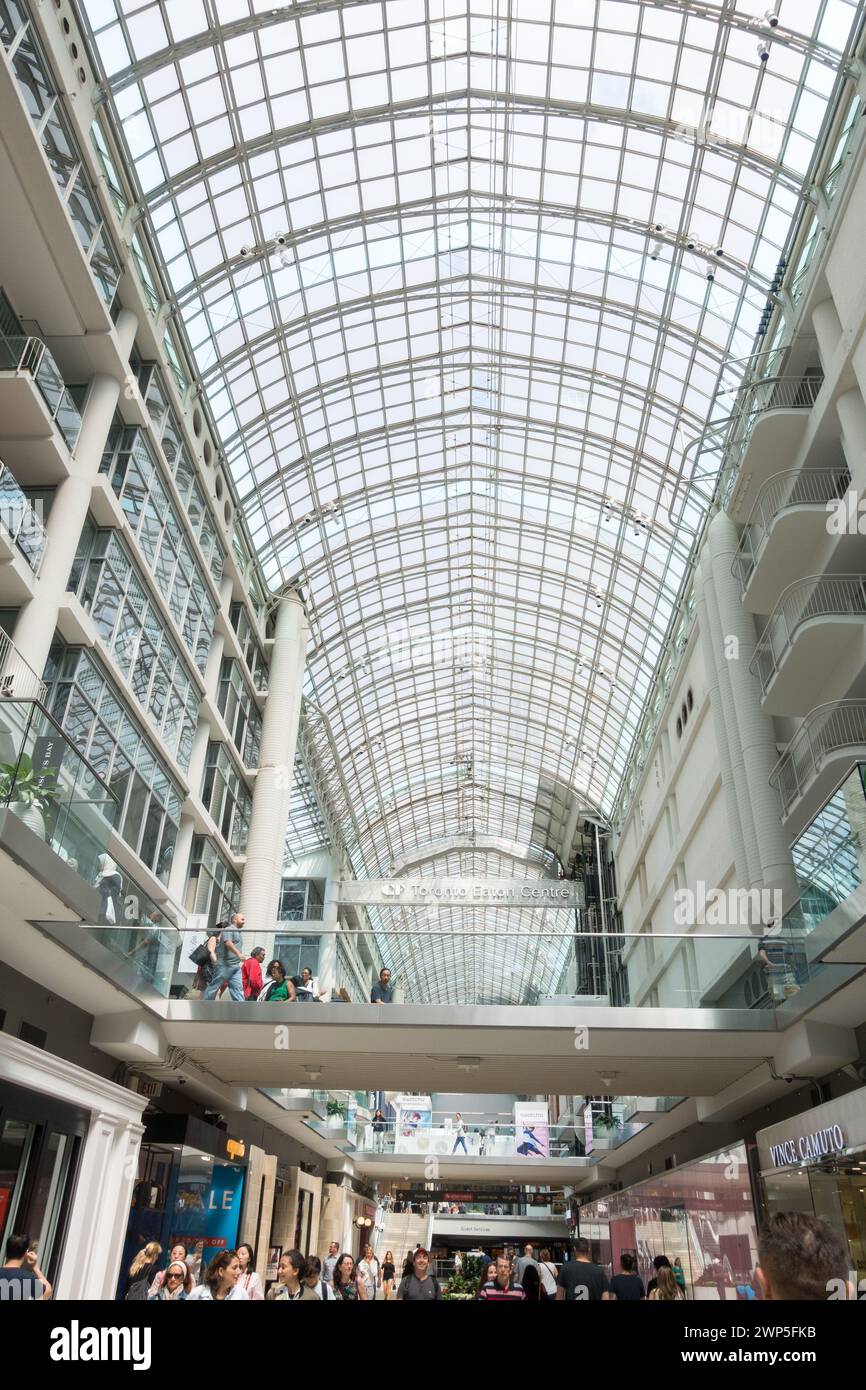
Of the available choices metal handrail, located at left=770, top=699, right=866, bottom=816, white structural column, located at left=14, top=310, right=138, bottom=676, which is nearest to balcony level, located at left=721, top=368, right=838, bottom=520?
metal handrail, located at left=770, top=699, right=866, bottom=816

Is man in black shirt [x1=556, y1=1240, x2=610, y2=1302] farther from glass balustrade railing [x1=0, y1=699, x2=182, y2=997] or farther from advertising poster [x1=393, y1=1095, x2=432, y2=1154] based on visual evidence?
advertising poster [x1=393, y1=1095, x2=432, y2=1154]

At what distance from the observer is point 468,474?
48.3 meters

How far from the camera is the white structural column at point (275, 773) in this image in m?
37.0

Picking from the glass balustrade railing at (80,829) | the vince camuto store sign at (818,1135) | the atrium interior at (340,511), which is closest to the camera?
the glass balustrade railing at (80,829)

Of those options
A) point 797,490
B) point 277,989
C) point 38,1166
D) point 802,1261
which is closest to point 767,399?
point 797,490

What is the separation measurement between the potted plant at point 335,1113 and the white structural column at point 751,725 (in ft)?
62.1

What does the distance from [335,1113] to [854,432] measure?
102 feet

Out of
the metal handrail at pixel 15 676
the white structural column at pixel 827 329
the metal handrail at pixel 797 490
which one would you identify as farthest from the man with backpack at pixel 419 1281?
the white structural column at pixel 827 329

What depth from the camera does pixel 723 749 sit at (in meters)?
31.6

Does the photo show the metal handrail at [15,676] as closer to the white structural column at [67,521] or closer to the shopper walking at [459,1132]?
the white structural column at [67,521]

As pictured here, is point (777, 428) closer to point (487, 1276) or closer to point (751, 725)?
point (751, 725)

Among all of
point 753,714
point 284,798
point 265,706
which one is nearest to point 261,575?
point 265,706

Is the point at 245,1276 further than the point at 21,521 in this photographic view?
No

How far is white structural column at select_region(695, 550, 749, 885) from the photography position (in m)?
29.8
